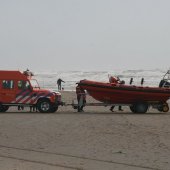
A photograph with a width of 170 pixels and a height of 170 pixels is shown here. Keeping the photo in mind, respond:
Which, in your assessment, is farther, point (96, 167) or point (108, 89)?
point (108, 89)

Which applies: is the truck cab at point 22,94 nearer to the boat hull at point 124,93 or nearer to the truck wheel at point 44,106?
the truck wheel at point 44,106

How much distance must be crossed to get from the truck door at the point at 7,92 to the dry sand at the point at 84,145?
6188 millimetres

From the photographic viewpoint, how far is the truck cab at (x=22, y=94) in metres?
24.5

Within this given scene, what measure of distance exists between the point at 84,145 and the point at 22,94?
12.7m

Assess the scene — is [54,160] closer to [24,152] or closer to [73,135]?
[24,152]

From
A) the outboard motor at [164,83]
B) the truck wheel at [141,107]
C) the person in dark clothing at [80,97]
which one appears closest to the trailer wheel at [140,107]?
the truck wheel at [141,107]

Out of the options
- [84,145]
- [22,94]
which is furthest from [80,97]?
[84,145]

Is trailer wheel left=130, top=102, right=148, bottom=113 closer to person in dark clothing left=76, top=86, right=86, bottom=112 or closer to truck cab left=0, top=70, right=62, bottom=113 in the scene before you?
person in dark clothing left=76, top=86, right=86, bottom=112

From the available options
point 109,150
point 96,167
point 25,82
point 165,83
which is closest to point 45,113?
point 25,82

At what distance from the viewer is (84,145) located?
12320 mm

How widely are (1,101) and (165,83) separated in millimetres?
8230

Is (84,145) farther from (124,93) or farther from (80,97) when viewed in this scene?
(80,97)

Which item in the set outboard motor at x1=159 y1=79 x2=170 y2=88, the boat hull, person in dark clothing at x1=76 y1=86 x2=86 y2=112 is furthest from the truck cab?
outboard motor at x1=159 y1=79 x2=170 y2=88

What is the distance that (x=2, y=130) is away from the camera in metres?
15.5
